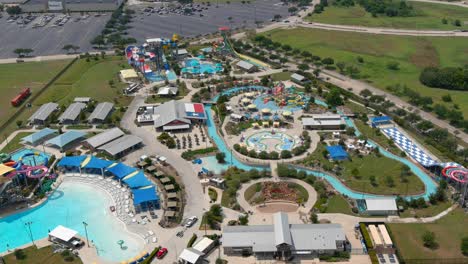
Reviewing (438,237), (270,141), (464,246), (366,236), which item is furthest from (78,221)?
(464,246)

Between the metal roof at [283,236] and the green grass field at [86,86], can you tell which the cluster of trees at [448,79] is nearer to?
the metal roof at [283,236]

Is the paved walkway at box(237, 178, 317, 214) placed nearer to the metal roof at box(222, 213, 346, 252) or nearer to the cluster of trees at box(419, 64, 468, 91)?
the metal roof at box(222, 213, 346, 252)

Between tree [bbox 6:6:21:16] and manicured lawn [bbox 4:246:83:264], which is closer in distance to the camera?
manicured lawn [bbox 4:246:83:264]

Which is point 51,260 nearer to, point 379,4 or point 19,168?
point 19,168

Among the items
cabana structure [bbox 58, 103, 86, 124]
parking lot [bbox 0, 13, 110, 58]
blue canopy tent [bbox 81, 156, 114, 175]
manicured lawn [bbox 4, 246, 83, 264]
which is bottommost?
manicured lawn [bbox 4, 246, 83, 264]

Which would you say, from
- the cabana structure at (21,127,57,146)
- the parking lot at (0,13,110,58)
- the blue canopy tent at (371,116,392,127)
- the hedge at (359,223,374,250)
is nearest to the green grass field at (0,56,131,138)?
the cabana structure at (21,127,57,146)

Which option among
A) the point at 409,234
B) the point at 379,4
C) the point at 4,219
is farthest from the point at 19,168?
the point at 379,4
